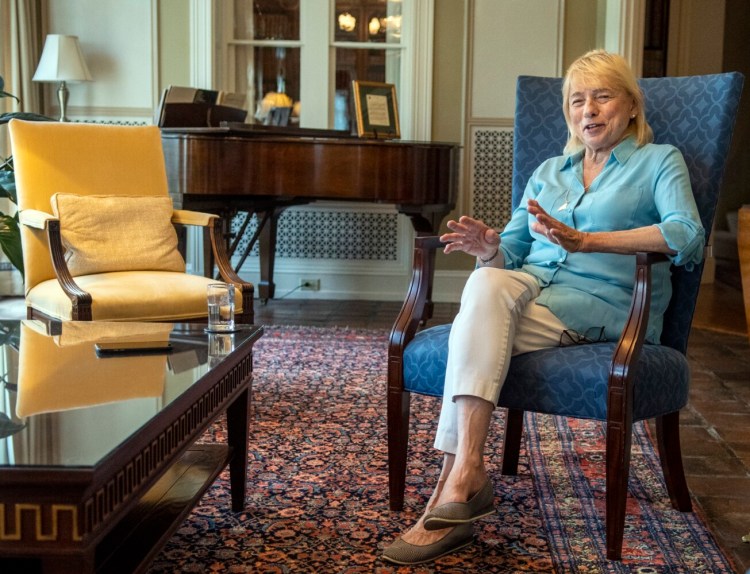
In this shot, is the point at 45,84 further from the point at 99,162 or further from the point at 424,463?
the point at 424,463

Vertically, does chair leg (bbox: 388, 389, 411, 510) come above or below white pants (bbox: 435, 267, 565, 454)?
below

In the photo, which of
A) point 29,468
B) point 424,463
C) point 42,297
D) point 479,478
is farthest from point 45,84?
point 29,468

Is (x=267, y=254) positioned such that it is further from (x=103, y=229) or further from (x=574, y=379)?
(x=574, y=379)

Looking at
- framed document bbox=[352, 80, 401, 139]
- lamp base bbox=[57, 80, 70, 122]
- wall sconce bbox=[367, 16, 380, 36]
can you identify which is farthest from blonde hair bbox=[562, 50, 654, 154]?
lamp base bbox=[57, 80, 70, 122]

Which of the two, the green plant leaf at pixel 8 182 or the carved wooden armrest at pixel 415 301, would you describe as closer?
the carved wooden armrest at pixel 415 301

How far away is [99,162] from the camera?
336 centimetres

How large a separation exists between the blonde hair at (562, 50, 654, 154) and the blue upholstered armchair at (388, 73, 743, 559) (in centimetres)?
13

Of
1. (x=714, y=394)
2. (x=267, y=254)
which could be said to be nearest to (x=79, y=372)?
(x=714, y=394)

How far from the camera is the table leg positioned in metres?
2.20

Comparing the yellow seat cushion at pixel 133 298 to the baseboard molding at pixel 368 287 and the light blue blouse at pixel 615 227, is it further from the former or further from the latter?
the baseboard molding at pixel 368 287

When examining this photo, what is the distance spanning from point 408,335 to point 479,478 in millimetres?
390

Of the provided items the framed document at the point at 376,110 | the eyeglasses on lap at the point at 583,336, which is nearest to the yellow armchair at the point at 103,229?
the eyeglasses on lap at the point at 583,336

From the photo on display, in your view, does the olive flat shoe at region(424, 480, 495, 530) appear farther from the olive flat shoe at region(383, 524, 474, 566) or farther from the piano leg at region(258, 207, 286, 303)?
the piano leg at region(258, 207, 286, 303)

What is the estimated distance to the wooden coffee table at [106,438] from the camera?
1217 millimetres
